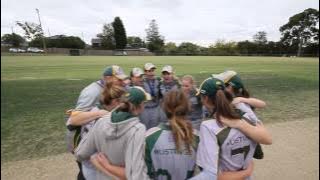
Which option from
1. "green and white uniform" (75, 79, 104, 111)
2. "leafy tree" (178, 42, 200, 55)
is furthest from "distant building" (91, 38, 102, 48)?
"green and white uniform" (75, 79, 104, 111)

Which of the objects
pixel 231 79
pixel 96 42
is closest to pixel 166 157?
pixel 231 79

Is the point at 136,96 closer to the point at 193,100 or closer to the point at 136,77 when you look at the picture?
the point at 193,100

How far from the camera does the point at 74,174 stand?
6227mm

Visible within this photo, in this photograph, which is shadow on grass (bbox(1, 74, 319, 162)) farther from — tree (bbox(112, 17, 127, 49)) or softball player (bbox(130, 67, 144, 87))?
tree (bbox(112, 17, 127, 49))

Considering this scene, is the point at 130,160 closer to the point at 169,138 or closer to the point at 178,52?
the point at 169,138

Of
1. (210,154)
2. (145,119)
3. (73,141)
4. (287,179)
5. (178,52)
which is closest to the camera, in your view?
(210,154)

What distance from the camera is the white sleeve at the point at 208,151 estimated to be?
2.72 meters

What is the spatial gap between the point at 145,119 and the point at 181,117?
94.9 inches

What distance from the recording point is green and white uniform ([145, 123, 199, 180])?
2.88 m

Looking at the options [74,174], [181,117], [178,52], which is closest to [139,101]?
[181,117]

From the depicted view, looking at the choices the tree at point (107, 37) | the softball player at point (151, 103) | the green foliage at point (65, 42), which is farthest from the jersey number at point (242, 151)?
the tree at point (107, 37)

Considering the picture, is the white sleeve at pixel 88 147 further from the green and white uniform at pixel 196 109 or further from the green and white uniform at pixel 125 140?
the green and white uniform at pixel 196 109

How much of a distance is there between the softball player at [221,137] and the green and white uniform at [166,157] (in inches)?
6.6

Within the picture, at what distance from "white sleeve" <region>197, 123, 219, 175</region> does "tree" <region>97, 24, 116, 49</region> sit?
330 ft
